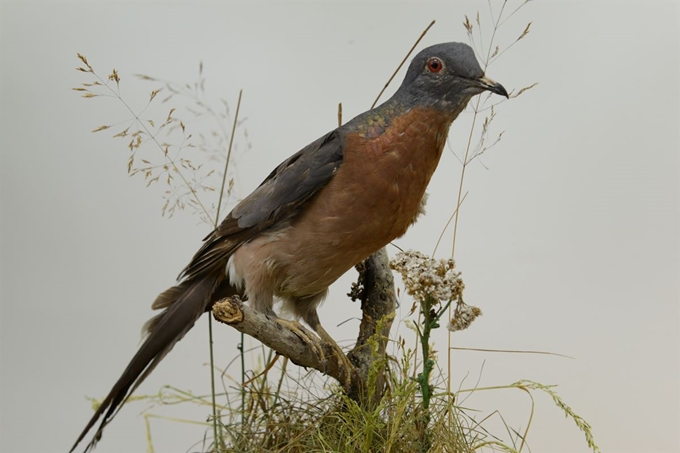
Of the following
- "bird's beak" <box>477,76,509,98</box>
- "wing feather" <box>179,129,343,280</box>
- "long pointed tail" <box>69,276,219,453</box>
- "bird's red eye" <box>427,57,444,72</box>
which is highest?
"bird's red eye" <box>427,57,444,72</box>

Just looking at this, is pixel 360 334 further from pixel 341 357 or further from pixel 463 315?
pixel 463 315

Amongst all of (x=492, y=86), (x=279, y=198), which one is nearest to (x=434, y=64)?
(x=492, y=86)

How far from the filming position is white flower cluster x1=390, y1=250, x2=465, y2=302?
7.16ft

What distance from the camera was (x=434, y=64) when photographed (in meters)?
2.38

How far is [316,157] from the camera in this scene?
251 cm

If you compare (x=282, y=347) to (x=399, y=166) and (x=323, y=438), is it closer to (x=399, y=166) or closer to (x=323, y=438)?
(x=323, y=438)

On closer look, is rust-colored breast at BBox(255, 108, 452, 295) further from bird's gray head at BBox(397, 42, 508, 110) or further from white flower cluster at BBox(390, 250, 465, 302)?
white flower cluster at BBox(390, 250, 465, 302)

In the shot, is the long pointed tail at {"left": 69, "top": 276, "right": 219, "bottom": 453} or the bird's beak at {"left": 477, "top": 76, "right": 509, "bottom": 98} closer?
the bird's beak at {"left": 477, "top": 76, "right": 509, "bottom": 98}

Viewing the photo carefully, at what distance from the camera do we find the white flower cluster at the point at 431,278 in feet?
A: 7.16

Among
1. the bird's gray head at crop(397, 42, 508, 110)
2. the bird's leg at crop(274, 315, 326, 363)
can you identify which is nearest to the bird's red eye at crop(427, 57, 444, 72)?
the bird's gray head at crop(397, 42, 508, 110)

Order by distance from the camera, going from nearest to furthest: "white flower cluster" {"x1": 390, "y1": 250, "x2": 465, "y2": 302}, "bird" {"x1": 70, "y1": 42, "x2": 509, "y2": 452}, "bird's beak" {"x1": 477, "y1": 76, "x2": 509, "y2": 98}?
"white flower cluster" {"x1": 390, "y1": 250, "x2": 465, "y2": 302}, "bird's beak" {"x1": 477, "y1": 76, "x2": 509, "y2": 98}, "bird" {"x1": 70, "y1": 42, "x2": 509, "y2": 452}

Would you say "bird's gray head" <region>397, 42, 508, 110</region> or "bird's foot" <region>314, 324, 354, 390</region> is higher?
"bird's gray head" <region>397, 42, 508, 110</region>

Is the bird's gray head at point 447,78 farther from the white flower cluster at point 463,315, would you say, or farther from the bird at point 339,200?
the white flower cluster at point 463,315

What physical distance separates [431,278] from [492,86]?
0.61 m
